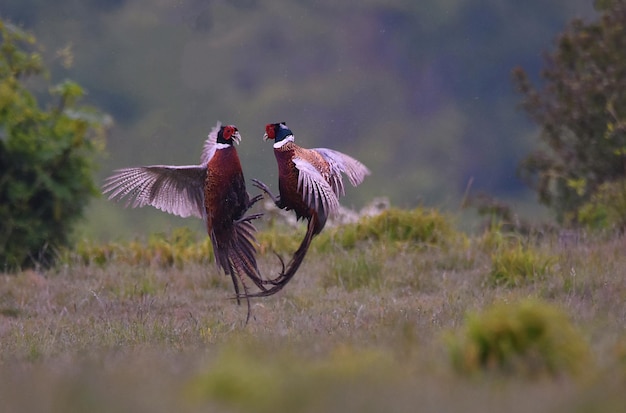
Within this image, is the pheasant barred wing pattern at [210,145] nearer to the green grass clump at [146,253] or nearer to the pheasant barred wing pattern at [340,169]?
the pheasant barred wing pattern at [340,169]

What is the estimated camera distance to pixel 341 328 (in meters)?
6.84

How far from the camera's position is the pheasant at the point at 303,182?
658 cm

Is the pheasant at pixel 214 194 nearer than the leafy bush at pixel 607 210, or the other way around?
the pheasant at pixel 214 194

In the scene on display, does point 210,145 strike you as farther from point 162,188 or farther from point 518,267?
point 518,267

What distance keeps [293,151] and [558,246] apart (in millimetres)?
4624

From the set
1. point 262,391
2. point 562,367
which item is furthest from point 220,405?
point 562,367

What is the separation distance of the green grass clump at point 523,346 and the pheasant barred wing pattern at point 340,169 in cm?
331

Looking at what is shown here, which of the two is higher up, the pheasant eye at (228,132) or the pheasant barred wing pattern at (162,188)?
the pheasant eye at (228,132)

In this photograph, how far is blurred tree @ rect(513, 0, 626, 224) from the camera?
15.0m

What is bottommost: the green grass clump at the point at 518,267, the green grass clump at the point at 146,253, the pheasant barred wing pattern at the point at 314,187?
the green grass clump at the point at 146,253

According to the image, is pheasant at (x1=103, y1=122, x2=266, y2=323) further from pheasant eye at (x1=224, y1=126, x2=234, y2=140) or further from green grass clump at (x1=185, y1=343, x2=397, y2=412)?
green grass clump at (x1=185, y1=343, x2=397, y2=412)

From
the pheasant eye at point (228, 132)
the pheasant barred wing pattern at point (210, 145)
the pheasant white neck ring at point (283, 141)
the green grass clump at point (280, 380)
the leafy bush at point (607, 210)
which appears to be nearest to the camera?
the green grass clump at point (280, 380)

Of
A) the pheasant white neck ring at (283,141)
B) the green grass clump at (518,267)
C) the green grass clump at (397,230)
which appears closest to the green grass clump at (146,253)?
the green grass clump at (397,230)

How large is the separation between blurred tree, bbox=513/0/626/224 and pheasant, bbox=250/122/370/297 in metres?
8.22
